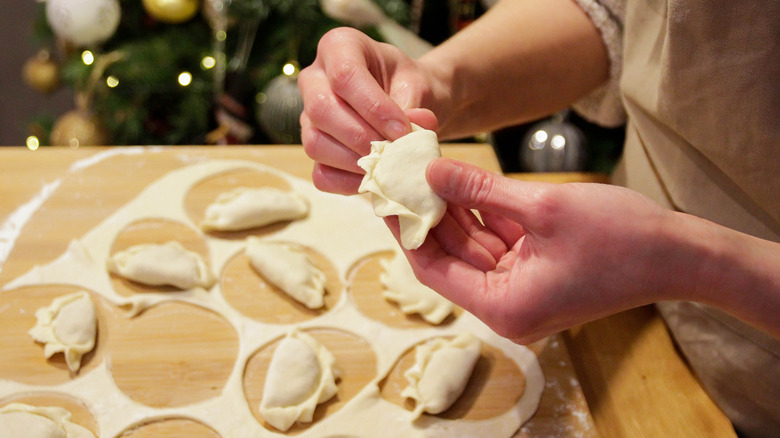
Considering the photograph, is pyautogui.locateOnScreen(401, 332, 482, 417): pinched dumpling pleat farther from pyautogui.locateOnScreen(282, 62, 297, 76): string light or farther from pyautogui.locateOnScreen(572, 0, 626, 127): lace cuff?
pyautogui.locateOnScreen(282, 62, 297, 76): string light

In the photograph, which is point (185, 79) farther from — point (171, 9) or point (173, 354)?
point (173, 354)

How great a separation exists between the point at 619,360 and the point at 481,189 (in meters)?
0.60

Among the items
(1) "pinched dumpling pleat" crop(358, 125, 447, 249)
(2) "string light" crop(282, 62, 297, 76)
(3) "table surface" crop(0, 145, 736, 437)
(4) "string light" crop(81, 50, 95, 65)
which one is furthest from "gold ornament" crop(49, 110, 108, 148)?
(1) "pinched dumpling pleat" crop(358, 125, 447, 249)

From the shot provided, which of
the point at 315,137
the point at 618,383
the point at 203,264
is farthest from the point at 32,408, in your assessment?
the point at 618,383

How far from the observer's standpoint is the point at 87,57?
6.37 ft

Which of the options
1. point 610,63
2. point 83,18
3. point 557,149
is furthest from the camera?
point 557,149

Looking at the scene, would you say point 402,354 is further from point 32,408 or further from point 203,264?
point 32,408

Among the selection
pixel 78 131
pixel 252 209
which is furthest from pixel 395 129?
pixel 78 131

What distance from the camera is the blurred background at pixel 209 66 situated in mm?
1878

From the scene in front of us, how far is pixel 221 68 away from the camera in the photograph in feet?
6.60

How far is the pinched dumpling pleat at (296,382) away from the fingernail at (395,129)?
0.45 meters

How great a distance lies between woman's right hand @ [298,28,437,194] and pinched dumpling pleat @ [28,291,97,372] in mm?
530

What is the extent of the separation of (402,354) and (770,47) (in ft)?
2.62

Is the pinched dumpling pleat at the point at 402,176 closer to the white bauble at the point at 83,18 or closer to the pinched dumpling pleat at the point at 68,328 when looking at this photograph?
the pinched dumpling pleat at the point at 68,328
